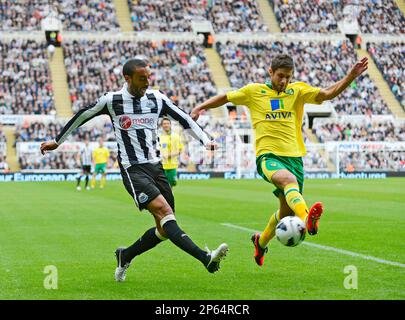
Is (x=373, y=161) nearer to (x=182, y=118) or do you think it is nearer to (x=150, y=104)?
(x=182, y=118)

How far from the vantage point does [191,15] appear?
192 feet

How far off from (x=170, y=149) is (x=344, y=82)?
40.8 feet

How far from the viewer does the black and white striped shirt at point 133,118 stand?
846 cm

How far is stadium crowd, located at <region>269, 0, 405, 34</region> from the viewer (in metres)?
60.4

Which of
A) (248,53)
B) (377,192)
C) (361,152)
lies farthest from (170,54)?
(377,192)

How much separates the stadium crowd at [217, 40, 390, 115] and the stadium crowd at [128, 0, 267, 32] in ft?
7.48

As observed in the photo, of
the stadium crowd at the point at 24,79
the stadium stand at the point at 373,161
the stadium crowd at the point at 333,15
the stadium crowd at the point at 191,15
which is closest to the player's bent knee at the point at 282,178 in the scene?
the stadium stand at the point at 373,161

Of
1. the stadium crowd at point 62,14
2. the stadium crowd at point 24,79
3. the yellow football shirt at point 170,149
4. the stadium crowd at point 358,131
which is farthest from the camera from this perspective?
the stadium crowd at point 62,14

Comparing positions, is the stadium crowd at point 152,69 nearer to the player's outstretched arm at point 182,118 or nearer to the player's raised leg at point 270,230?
the player's raised leg at point 270,230

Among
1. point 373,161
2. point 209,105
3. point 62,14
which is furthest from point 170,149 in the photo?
point 62,14

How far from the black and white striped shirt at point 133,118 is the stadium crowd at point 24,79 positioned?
3928 cm

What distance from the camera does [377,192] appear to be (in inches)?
1100
